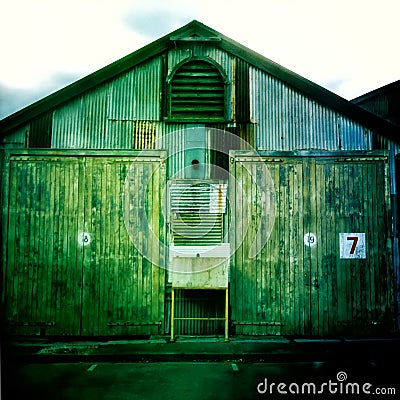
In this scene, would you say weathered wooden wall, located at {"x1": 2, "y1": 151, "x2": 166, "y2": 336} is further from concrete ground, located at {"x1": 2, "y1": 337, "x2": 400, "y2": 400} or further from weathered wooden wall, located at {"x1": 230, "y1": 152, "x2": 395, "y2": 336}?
weathered wooden wall, located at {"x1": 230, "y1": 152, "x2": 395, "y2": 336}

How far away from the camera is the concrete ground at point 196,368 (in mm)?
6512

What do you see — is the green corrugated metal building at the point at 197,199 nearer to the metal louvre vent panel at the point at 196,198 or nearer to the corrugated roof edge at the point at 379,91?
the metal louvre vent panel at the point at 196,198

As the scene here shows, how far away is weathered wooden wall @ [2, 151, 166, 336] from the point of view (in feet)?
31.9

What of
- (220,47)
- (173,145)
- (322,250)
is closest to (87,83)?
A: (173,145)

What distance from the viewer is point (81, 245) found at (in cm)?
986

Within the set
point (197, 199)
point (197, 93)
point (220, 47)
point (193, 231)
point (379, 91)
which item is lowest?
point (193, 231)

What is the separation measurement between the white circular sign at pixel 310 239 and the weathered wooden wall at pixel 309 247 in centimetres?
7

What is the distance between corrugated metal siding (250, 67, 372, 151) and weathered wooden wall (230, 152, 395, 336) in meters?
0.26

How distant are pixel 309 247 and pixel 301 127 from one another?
2.55m

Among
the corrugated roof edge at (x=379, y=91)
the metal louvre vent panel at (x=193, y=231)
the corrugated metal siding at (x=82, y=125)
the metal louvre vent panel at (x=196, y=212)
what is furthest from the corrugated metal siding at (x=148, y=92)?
the corrugated roof edge at (x=379, y=91)

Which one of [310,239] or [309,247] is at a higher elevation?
[310,239]

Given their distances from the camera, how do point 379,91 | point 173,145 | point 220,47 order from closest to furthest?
point 173,145
point 220,47
point 379,91

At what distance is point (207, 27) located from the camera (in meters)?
10.2

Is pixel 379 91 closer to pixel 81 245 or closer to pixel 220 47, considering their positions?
pixel 220 47
